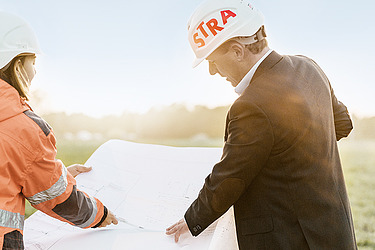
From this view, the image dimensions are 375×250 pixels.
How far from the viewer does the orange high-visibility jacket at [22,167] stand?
132 cm

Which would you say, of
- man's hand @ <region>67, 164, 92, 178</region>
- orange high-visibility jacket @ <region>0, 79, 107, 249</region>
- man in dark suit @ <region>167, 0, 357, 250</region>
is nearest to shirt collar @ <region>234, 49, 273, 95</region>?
man in dark suit @ <region>167, 0, 357, 250</region>

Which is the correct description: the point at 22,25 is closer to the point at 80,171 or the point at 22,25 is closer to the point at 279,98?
the point at 80,171

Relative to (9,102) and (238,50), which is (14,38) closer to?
(9,102)

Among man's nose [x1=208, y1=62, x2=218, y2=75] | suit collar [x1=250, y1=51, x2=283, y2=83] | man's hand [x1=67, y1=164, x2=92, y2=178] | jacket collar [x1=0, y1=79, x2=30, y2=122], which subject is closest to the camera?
jacket collar [x1=0, y1=79, x2=30, y2=122]

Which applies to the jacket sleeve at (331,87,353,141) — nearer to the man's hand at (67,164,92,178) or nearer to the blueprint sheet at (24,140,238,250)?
the blueprint sheet at (24,140,238,250)

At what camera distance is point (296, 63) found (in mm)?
1569

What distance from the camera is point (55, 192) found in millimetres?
1502

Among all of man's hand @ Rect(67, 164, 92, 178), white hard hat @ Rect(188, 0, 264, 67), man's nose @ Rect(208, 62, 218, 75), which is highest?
white hard hat @ Rect(188, 0, 264, 67)

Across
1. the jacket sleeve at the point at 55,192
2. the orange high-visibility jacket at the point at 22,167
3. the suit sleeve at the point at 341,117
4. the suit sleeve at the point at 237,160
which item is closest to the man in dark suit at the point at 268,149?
the suit sleeve at the point at 237,160

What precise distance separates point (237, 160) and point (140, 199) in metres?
0.77

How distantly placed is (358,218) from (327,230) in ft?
9.46

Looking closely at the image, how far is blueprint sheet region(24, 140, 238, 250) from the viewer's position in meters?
1.70

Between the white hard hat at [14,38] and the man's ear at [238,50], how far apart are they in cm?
81

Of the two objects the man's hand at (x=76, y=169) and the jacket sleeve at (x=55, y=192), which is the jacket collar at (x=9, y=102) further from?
the man's hand at (x=76, y=169)
